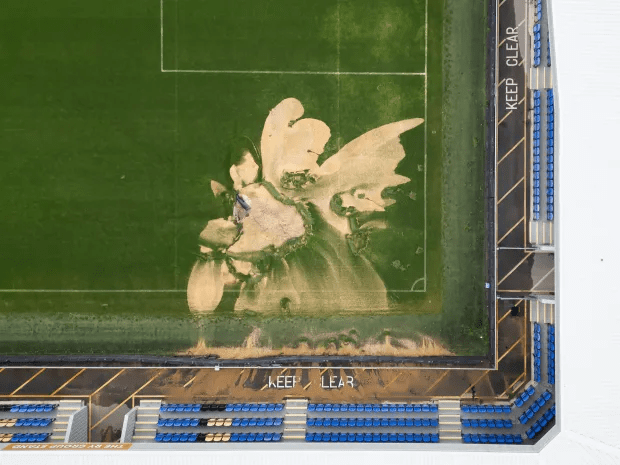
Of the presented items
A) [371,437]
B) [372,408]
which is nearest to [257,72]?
[372,408]

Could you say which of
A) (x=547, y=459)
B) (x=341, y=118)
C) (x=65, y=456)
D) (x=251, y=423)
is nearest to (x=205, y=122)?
(x=341, y=118)

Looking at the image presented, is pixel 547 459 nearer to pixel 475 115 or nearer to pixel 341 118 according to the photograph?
→ pixel 475 115

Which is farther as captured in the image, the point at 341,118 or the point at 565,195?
the point at 341,118

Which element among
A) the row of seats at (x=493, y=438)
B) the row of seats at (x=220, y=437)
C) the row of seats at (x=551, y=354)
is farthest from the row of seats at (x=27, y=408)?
the row of seats at (x=551, y=354)

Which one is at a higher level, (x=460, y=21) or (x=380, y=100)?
(x=460, y=21)

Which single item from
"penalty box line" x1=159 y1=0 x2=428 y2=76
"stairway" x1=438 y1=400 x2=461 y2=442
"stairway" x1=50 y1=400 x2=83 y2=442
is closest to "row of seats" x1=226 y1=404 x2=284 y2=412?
"stairway" x1=50 y1=400 x2=83 y2=442

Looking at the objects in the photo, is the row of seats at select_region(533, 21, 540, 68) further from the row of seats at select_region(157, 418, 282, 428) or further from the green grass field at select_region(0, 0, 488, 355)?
the row of seats at select_region(157, 418, 282, 428)
